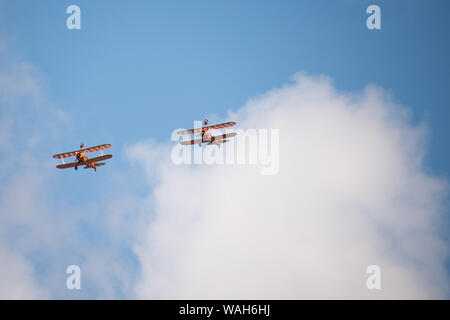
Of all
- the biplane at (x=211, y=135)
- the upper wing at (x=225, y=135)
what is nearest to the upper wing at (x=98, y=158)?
the biplane at (x=211, y=135)

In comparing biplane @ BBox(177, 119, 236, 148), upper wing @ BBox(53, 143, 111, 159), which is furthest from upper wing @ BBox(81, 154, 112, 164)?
biplane @ BBox(177, 119, 236, 148)

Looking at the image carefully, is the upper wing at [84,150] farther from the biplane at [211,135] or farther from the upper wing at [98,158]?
the biplane at [211,135]

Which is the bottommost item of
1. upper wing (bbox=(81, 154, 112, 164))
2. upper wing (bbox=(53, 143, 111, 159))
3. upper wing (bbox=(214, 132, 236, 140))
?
upper wing (bbox=(81, 154, 112, 164))

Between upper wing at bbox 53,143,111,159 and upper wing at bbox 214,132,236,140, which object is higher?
upper wing at bbox 214,132,236,140

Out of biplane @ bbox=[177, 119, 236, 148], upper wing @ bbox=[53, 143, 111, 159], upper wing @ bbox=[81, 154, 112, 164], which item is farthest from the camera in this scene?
biplane @ bbox=[177, 119, 236, 148]

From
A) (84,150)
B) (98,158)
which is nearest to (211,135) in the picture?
(98,158)

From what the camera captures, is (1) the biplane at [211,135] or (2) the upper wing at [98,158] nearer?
(2) the upper wing at [98,158]

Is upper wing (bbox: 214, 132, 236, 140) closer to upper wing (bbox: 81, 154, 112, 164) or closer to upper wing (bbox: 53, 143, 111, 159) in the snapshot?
upper wing (bbox: 81, 154, 112, 164)

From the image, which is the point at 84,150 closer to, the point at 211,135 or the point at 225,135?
the point at 211,135

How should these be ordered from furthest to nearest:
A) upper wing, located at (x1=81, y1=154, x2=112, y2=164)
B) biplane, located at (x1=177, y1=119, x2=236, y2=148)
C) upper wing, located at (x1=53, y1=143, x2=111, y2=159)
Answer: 1. biplane, located at (x1=177, y1=119, x2=236, y2=148)
2. upper wing, located at (x1=53, y1=143, x2=111, y2=159)
3. upper wing, located at (x1=81, y1=154, x2=112, y2=164)
